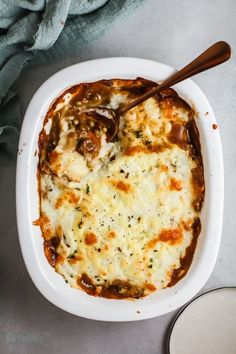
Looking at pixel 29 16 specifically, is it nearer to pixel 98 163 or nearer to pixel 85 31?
pixel 85 31

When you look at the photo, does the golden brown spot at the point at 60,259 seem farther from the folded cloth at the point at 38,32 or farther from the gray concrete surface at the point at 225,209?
the folded cloth at the point at 38,32

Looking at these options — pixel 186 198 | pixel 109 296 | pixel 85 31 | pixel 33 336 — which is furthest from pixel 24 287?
pixel 85 31

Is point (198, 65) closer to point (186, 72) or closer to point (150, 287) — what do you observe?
point (186, 72)

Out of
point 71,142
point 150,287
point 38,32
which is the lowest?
point 150,287

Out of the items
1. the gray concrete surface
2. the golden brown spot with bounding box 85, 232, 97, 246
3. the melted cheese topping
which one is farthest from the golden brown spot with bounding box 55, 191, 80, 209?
the gray concrete surface

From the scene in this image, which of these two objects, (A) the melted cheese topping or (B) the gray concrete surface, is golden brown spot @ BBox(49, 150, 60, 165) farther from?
(B) the gray concrete surface

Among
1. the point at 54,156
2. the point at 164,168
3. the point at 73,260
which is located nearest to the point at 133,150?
the point at 164,168
